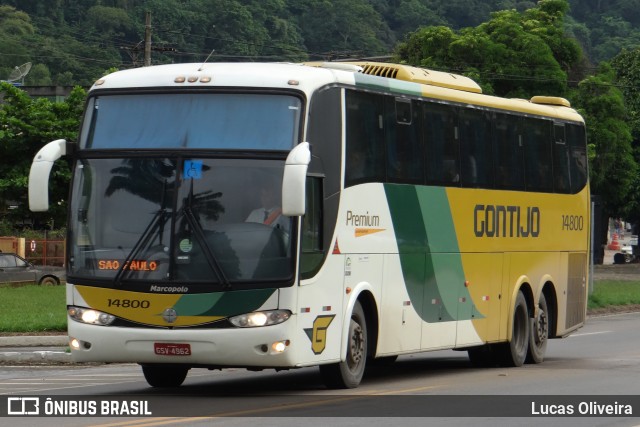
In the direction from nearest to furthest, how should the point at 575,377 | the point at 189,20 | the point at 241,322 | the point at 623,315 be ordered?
the point at 241,322, the point at 575,377, the point at 623,315, the point at 189,20

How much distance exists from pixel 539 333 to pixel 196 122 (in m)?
8.88

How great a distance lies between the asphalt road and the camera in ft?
42.5

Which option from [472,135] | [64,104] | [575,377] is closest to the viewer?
[575,377]

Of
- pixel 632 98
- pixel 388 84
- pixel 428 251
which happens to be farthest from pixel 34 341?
pixel 632 98

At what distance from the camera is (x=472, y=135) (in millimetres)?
19750

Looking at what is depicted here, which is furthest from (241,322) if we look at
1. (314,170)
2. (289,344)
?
(314,170)

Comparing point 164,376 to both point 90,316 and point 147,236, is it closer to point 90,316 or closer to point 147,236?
point 90,316

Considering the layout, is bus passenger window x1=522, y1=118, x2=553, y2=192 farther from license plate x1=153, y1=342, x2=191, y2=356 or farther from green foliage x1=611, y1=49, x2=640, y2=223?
green foliage x1=611, y1=49, x2=640, y2=223

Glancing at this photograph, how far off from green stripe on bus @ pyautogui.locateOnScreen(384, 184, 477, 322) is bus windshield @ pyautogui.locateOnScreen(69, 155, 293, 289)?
2.76 meters

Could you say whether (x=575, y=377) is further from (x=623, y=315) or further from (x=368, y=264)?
(x=623, y=315)

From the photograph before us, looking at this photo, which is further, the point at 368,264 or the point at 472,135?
the point at 472,135

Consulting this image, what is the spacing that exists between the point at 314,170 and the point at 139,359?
268 centimetres

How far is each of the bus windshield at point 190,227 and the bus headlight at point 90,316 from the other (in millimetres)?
338

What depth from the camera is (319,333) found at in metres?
15.1
